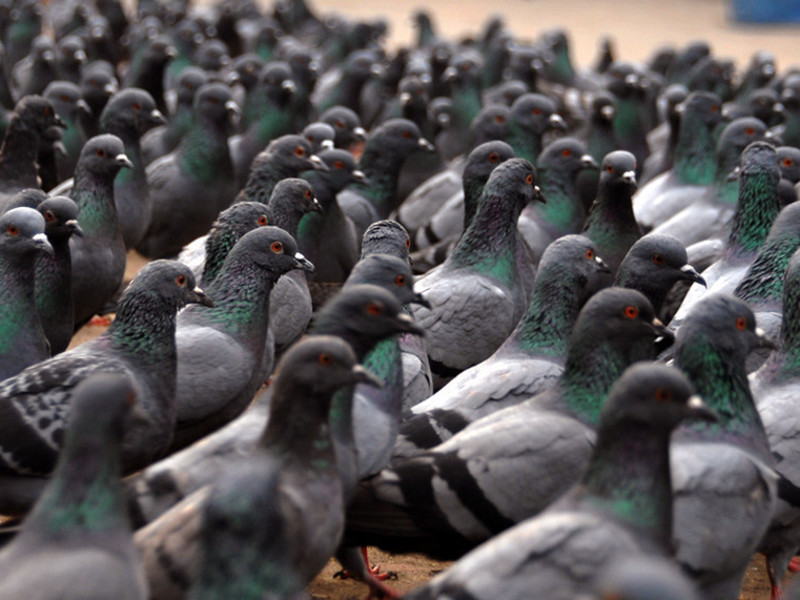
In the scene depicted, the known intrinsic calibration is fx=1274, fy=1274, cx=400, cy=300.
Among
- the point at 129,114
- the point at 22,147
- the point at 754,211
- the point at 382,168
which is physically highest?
the point at 22,147

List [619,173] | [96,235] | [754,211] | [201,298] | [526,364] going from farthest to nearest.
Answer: [619,173] → [96,235] → [754,211] → [201,298] → [526,364]

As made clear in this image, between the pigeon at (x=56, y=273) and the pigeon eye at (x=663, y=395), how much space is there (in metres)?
4.08

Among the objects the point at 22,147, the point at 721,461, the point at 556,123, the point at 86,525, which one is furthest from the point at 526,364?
the point at 556,123

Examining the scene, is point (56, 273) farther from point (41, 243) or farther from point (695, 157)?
point (695, 157)

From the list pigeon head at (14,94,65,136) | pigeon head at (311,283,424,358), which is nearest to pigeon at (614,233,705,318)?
pigeon head at (311,283,424,358)

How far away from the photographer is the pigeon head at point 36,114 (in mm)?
9453

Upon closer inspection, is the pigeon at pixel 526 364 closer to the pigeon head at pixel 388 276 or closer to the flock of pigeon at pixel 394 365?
the flock of pigeon at pixel 394 365

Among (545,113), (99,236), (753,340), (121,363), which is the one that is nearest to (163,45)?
(545,113)

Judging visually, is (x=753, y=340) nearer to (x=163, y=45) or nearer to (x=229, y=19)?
(x=163, y=45)

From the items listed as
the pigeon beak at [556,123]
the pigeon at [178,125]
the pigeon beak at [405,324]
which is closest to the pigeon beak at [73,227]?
the pigeon beak at [405,324]

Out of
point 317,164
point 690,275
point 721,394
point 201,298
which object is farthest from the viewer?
point 317,164

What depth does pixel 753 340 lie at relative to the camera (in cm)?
535

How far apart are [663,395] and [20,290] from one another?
3.70 metres

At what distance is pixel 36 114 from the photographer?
9.53 metres
